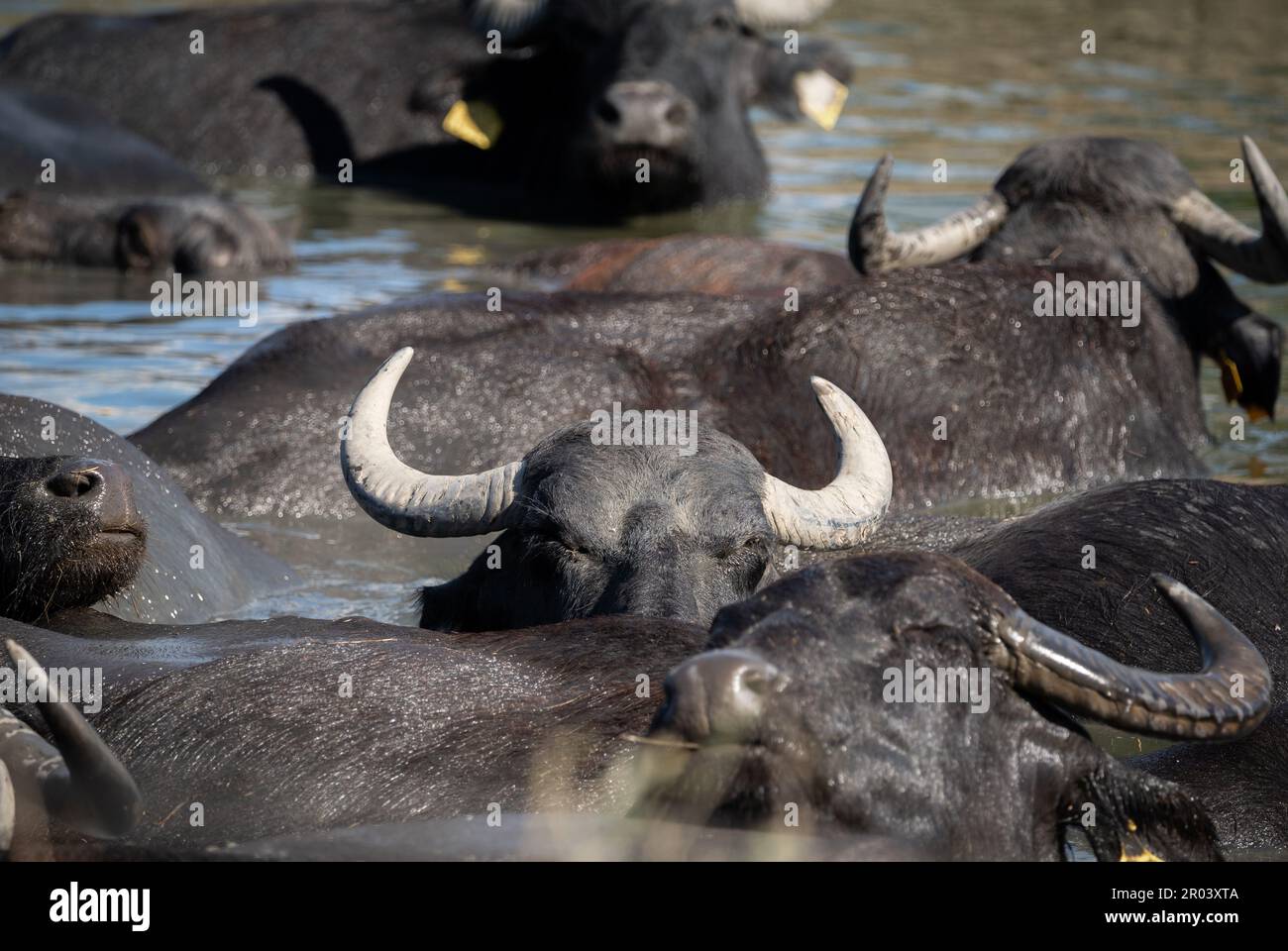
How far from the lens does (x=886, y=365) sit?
8688mm

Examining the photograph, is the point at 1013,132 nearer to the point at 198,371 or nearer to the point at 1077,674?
the point at 198,371

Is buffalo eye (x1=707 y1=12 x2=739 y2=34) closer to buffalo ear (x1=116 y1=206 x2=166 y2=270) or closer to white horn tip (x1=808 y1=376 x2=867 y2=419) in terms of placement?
buffalo ear (x1=116 y1=206 x2=166 y2=270)

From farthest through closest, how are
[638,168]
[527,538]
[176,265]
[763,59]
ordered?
[763,59] < [638,168] < [176,265] < [527,538]

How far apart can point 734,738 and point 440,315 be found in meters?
5.27

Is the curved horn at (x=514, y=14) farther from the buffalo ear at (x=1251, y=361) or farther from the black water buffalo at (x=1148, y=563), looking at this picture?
the black water buffalo at (x=1148, y=563)

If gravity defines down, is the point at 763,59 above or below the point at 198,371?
above

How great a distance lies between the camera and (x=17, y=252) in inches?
512

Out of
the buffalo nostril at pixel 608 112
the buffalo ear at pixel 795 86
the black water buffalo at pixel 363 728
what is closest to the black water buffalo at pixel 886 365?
the black water buffalo at pixel 363 728

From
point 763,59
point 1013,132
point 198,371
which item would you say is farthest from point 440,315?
point 1013,132

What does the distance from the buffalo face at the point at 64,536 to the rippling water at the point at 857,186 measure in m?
1.31

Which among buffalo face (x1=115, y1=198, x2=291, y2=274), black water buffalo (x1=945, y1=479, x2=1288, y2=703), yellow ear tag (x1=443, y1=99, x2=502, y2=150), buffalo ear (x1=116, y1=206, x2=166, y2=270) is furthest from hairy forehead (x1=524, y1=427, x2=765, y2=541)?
yellow ear tag (x1=443, y1=99, x2=502, y2=150)

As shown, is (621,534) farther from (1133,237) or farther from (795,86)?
(795,86)
